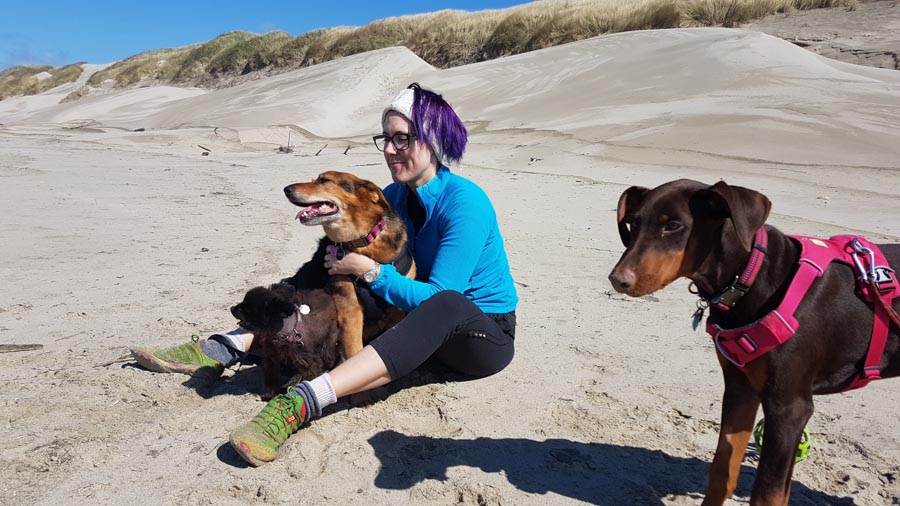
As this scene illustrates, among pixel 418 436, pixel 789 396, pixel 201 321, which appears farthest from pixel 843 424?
pixel 201 321

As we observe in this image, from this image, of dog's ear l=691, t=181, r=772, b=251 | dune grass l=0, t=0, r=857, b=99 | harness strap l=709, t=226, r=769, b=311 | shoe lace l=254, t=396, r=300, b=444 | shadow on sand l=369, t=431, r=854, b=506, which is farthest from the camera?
dune grass l=0, t=0, r=857, b=99

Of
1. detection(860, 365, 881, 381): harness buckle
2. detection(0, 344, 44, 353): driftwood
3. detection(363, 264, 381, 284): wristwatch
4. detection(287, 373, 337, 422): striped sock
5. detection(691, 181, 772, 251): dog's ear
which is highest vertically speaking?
detection(691, 181, 772, 251): dog's ear

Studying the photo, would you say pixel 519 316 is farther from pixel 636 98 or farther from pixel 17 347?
pixel 636 98

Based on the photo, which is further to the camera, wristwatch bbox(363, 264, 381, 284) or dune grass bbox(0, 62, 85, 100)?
dune grass bbox(0, 62, 85, 100)

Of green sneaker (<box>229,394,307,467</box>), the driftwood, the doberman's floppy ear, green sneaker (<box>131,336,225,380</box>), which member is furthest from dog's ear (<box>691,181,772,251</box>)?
the driftwood

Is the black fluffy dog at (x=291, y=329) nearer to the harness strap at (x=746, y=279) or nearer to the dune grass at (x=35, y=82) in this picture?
the harness strap at (x=746, y=279)

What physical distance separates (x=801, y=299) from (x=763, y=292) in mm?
122

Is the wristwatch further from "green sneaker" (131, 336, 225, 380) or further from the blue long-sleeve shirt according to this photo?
"green sneaker" (131, 336, 225, 380)

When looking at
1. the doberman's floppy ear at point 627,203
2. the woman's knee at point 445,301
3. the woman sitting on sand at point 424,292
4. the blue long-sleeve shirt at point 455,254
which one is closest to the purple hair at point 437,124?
the woman sitting on sand at point 424,292

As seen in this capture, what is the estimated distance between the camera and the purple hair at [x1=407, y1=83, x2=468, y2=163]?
358 centimetres

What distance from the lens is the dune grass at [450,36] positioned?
22.8 meters

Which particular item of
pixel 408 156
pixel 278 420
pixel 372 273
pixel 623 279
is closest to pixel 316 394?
pixel 278 420

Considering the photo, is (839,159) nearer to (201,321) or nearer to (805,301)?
(805,301)

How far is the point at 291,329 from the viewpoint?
3.43m
